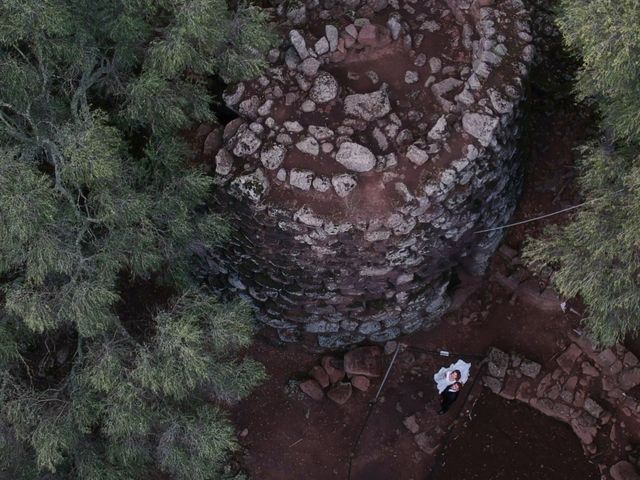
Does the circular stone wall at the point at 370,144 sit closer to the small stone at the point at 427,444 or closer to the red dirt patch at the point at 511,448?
the small stone at the point at 427,444

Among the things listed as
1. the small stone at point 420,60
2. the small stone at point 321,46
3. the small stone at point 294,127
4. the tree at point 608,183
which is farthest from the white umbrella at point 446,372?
the small stone at point 321,46

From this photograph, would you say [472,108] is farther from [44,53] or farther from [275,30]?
[44,53]

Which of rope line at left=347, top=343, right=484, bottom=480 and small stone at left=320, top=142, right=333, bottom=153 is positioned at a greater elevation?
small stone at left=320, top=142, right=333, bottom=153

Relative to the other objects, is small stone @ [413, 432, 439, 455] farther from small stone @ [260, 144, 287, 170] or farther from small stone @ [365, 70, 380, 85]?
small stone @ [365, 70, 380, 85]

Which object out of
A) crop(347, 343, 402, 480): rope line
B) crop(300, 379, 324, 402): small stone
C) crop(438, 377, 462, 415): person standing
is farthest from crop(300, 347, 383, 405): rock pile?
crop(438, 377, 462, 415): person standing

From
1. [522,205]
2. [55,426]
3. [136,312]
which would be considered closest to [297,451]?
[136,312]

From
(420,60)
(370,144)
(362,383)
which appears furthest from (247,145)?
(362,383)
